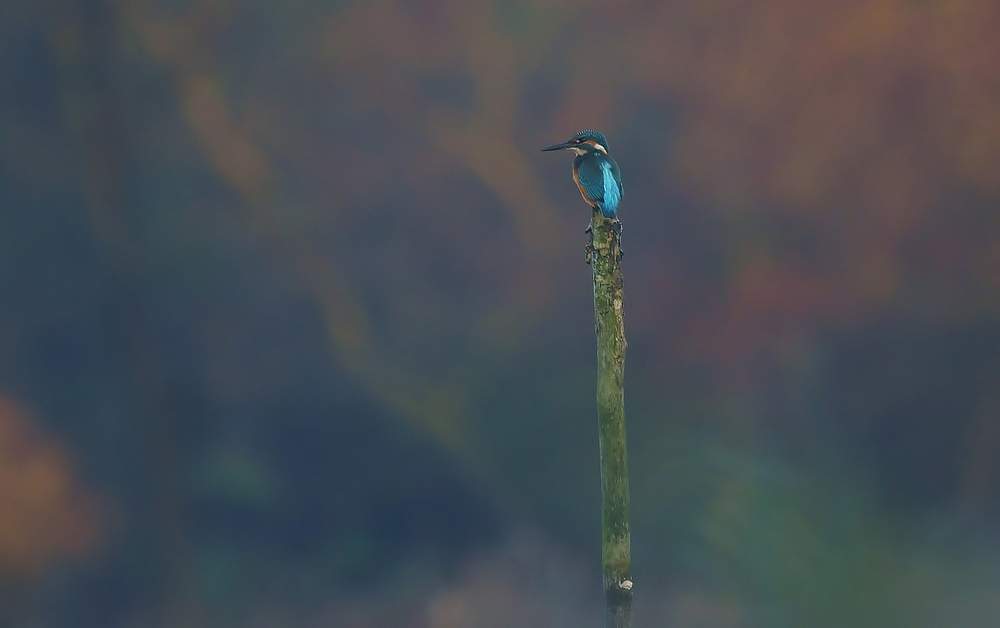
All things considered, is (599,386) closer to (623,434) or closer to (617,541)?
(623,434)

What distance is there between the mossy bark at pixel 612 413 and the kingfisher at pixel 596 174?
0.09m

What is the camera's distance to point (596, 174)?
16.4ft

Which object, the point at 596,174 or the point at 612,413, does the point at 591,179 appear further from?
the point at 612,413

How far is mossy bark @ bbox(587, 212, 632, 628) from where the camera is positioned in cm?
465

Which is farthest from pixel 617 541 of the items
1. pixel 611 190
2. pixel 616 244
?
pixel 611 190

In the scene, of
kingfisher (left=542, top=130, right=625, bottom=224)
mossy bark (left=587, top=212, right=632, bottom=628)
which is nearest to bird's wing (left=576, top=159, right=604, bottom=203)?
kingfisher (left=542, top=130, right=625, bottom=224)

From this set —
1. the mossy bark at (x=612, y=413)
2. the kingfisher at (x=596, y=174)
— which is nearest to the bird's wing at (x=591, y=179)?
the kingfisher at (x=596, y=174)

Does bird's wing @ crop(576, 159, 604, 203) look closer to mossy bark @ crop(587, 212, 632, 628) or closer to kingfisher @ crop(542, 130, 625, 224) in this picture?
kingfisher @ crop(542, 130, 625, 224)

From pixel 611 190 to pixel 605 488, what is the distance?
5.60ft

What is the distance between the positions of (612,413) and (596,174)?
55.2 inches

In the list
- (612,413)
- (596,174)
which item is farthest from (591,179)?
(612,413)

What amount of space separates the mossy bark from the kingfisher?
94 millimetres

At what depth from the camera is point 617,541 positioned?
4.77m

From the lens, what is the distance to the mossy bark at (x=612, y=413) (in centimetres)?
465
